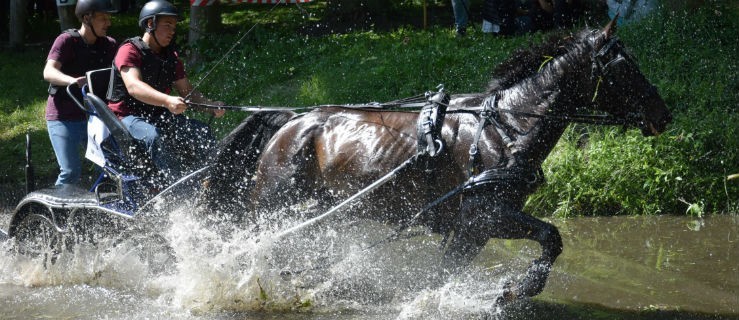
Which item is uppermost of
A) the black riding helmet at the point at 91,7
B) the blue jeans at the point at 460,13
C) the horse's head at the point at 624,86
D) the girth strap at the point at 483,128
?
the black riding helmet at the point at 91,7

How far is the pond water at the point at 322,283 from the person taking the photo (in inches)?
227

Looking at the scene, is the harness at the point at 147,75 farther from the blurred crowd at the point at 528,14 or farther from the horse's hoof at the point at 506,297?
the blurred crowd at the point at 528,14

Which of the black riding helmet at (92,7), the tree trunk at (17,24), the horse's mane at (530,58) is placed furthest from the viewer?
the tree trunk at (17,24)

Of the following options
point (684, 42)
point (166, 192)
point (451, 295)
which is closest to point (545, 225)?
point (451, 295)

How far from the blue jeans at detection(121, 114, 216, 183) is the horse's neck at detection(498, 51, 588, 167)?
2143mm

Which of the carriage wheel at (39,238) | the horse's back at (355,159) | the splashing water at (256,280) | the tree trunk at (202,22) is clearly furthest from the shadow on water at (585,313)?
the tree trunk at (202,22)

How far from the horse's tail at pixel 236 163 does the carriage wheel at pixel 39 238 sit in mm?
1346

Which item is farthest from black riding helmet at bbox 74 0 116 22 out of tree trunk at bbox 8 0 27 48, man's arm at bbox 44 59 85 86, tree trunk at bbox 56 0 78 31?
tree trunk at bbox 8 0 27 48

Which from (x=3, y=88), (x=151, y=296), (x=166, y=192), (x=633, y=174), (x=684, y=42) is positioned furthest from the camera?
(x=3, y=88)

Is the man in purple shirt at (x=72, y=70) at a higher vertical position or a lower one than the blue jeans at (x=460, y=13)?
higher

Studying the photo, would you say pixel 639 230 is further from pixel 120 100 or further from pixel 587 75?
pixel 120 100

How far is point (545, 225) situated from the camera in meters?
5.30

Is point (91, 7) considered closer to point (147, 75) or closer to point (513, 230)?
point (147, 75)

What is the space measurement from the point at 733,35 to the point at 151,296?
24.7 feet
